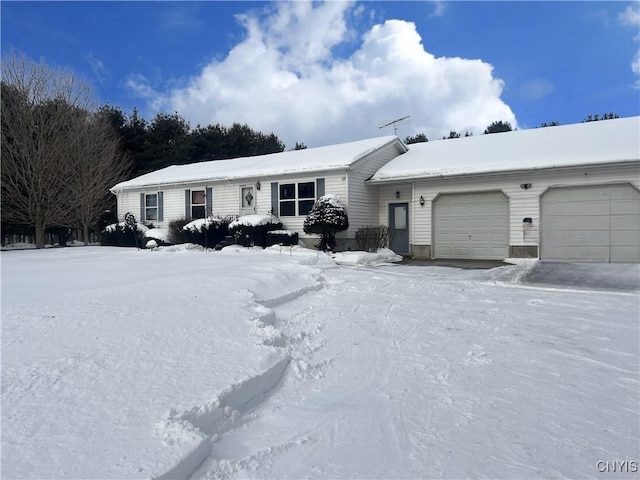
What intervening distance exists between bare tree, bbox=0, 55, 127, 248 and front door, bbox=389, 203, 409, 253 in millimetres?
15333

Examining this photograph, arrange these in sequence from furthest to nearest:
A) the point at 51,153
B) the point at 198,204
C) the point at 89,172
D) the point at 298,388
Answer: the point at 89,172
the point at 198,204
the point at 51,153
the point at 298,388

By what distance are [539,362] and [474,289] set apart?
4.23 meters

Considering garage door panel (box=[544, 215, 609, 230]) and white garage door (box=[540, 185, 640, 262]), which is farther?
garage door panel (box=[544, 215, 609, 230])

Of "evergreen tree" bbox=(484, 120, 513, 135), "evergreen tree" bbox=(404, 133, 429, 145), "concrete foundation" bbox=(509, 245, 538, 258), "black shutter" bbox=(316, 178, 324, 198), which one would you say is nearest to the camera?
"concrete foundation" bbox=(509, 245, 538, 258)

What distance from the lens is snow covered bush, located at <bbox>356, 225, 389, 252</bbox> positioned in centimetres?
1475

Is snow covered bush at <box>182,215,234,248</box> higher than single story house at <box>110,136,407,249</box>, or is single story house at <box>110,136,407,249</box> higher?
single story house at <box>110,136,407,249</box>

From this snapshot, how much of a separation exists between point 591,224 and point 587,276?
11.6ft

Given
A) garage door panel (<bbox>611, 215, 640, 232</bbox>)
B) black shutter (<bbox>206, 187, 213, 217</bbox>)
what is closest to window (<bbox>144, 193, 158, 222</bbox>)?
black shutter (<bbox>206, 187, 213, 217</bbox>)

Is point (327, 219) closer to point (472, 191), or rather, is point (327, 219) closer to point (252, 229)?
point (252, 229)

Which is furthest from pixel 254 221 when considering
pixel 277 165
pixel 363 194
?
pixel 363 194

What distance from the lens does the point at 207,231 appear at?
17.2 m

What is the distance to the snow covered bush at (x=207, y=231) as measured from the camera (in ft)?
56.6
